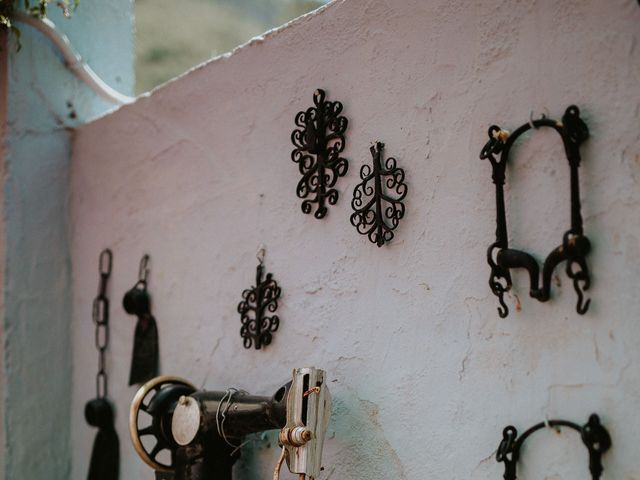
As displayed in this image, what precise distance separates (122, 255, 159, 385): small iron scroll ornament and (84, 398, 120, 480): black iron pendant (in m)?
0.22

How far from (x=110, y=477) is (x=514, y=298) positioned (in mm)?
1974

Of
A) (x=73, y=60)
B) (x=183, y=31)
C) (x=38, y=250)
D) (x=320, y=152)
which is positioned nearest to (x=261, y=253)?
(x=320, y=152)

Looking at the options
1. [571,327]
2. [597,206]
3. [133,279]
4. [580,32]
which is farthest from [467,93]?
[133,279]

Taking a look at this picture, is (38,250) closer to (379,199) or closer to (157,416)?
(157,416)

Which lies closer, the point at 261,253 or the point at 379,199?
the point at 379,199

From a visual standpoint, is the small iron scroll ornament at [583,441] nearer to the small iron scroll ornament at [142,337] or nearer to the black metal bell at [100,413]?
the small iron scroll ornament at [142,337]

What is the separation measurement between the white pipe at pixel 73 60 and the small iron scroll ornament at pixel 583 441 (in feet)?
7.34

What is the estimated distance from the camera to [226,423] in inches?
86.2

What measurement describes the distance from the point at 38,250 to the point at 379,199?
6.03 ft

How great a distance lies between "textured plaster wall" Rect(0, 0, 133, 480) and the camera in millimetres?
3158

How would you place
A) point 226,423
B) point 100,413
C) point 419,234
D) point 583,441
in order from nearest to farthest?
point 583,441, point 419,234, point 226,423, point 100,413

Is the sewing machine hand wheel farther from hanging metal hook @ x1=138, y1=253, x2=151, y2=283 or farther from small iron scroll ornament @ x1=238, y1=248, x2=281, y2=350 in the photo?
hanging metal hook @ x1=138, y1=253, x2=151, y2=283

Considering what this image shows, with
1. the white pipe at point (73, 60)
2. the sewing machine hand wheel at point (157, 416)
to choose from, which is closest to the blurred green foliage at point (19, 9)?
the white pipe at point (73, 60)

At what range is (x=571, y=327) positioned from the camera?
5.50 feet
